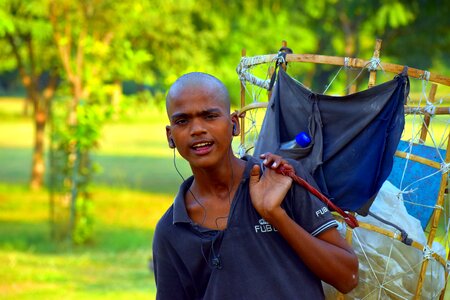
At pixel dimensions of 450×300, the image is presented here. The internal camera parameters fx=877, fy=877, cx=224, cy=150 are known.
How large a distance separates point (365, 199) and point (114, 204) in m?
17.8

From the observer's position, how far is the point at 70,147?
524 inches

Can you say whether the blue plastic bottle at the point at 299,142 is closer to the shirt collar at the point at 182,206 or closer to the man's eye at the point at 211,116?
the shirt collar at the point at 182,206

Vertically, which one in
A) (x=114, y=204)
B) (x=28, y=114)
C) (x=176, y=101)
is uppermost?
(x=176, y=101)

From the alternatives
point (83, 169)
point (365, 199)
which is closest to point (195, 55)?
point (83, 169)

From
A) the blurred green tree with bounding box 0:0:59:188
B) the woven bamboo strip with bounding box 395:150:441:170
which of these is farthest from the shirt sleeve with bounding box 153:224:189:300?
the blurred green tree with bounding box 0:0:59:188

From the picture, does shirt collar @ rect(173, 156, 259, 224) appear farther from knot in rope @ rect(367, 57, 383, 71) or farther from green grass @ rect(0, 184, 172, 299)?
green grass @ rect(0, 184, 172, 299)

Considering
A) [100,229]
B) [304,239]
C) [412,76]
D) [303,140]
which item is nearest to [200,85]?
[304,239]

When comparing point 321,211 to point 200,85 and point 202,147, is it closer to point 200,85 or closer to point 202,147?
point 202,147

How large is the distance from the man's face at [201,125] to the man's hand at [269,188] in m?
0.13

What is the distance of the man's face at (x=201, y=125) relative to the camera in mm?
2514

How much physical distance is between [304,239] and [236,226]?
0.66ft

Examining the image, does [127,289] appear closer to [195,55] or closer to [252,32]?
[195,55]

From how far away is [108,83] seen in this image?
1991 cm

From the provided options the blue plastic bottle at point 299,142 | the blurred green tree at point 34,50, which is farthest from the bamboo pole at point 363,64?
the blurred green tree at point 34,50
